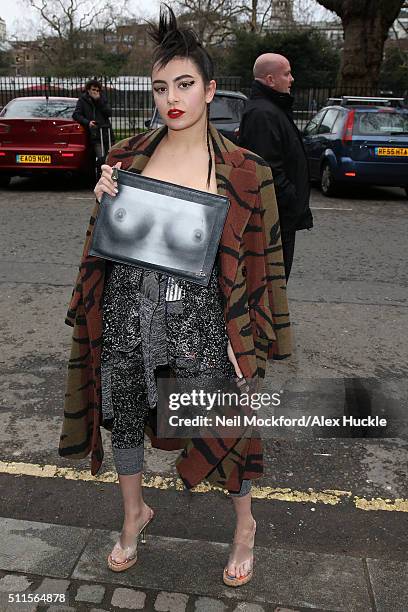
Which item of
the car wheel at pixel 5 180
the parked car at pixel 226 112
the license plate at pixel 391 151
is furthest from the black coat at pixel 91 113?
the license plate at pixel 391 151

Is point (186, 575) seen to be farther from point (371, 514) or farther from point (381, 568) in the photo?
point (371, 514)

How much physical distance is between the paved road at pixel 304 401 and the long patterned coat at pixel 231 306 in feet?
1.71

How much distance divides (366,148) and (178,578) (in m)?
8.53

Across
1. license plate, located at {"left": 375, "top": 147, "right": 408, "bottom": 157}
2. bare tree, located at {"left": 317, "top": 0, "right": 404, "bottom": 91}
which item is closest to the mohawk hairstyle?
license plate, located at {"left": 375, "top": 147, "right": 408, "bottom": 157}

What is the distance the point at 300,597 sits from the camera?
2301mm

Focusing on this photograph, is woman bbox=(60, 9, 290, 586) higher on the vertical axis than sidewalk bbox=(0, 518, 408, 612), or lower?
higher

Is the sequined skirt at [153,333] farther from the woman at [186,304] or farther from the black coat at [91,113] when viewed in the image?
the black coat at [91,113]

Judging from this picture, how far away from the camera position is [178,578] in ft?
7.78

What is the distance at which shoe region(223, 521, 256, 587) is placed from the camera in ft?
7.69

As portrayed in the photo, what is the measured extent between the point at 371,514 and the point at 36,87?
80.8 feet

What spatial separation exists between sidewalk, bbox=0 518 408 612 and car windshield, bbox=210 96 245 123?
A: 9.34 meters

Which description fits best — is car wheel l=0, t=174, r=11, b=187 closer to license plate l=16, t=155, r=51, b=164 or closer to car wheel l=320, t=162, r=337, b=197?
license plate l=16, t=155, r=51, b=164

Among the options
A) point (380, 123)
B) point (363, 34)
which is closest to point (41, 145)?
point (380, 123)

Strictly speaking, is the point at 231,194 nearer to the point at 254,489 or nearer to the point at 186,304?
the point at 186,304
